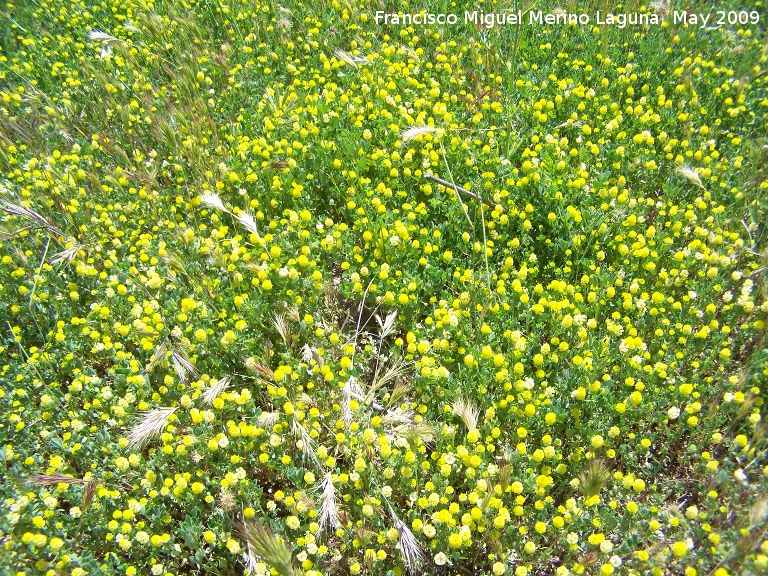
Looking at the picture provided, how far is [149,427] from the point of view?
3.06 m

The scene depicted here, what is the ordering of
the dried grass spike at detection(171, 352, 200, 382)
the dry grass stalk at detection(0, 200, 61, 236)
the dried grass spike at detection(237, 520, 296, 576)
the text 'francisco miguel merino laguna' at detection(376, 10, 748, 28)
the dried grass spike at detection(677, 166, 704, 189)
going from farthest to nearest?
1. the text 'francisco miguel merino laguna' at detection(376, 10, 748, 28)
2. the dry grass stalk at detection(0, 200, 61, 236)
3. the dried grass spike at detection(677, 166, 704, 189)
4. the dried grass spike at detection(171, 352, 200, 382)
5. the dried grass spike at detection(237, 520, 296, 576)

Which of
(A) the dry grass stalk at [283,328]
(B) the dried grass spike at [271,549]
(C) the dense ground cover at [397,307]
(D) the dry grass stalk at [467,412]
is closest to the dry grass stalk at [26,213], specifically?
(C) the dense ground cover at [397,307]

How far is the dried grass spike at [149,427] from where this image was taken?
9.91 ft

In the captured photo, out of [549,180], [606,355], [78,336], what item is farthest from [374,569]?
[549,180]

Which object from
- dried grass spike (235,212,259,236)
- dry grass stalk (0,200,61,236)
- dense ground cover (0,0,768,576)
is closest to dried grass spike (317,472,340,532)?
dense ground cover (0,0,768,576)

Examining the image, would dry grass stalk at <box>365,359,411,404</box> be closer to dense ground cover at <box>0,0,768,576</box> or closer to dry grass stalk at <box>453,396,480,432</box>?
dense ground cover at <box>0,0,768,576</box>

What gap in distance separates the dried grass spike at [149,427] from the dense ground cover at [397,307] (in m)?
0.01

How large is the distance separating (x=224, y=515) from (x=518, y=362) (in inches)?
70.5

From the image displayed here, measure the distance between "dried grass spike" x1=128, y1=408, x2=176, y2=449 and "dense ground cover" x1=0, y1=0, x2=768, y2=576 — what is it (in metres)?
0.01

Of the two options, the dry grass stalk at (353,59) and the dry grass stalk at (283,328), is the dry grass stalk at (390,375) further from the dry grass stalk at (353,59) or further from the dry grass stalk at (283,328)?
the dry grass stalk at (353,59)

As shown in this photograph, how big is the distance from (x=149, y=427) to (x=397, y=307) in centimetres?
162

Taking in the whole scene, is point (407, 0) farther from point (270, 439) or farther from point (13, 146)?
point (270, 439)

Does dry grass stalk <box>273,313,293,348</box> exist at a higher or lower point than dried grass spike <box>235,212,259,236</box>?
lower

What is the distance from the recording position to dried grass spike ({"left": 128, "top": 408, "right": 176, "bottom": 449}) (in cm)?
302
